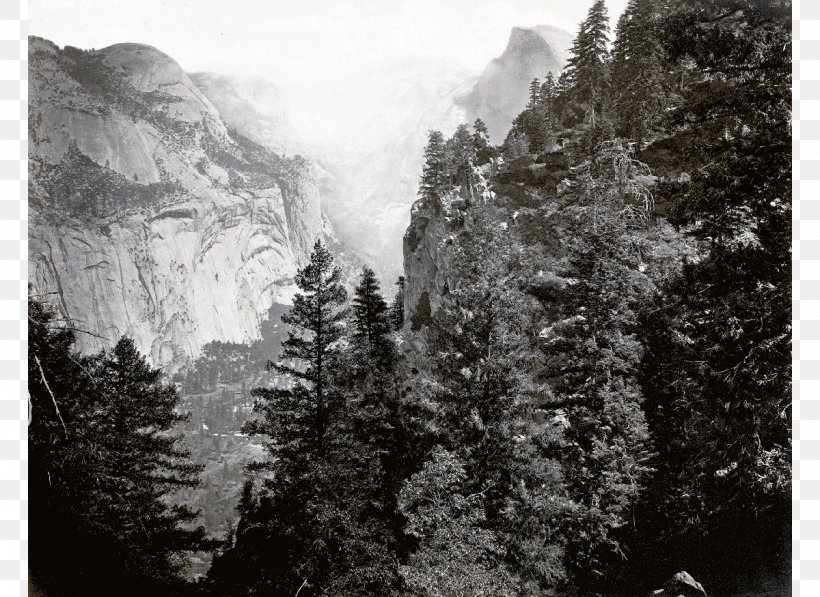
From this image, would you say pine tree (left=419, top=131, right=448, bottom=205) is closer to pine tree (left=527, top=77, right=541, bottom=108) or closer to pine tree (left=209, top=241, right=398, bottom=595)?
pine tree (left=527, top=77, right=541, bottom=108)

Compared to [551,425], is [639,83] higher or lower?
higher

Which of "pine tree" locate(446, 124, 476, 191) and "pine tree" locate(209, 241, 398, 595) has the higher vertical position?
"pine tree" locate(446, 124, 476, 191)

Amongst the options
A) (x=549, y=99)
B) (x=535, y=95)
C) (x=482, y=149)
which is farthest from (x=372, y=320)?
(x=535, y=95)

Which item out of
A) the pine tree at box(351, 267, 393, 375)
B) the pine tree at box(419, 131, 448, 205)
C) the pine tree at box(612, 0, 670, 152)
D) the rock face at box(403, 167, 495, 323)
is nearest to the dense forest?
the pine tree at box(351, 267, 393, 375)

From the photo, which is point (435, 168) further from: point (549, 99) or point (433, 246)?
point (549, 99)

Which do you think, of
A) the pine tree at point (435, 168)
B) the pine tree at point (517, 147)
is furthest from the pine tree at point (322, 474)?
the pine tree at point (435, 168)

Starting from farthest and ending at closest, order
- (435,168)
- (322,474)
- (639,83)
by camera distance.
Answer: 1. (435,168)
2. (639,83)
3. (322,474)

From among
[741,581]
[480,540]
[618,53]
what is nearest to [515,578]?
[480,540]

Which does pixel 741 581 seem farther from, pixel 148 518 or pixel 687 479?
pixel 148 518

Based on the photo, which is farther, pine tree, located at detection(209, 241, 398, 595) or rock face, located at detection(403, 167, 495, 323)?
rock face, located at detection(403, 167, 495, 323)
